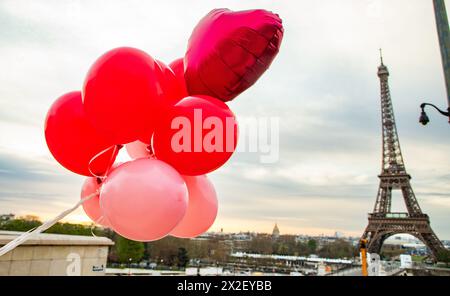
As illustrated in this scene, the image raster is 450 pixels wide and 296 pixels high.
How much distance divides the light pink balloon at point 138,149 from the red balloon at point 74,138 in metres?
0.23

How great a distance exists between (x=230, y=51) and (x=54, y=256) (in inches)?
204

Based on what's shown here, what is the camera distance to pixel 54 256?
5.25 m

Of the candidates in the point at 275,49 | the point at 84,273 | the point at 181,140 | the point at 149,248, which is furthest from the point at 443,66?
the point at 149,248

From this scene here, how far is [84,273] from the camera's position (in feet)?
19.7

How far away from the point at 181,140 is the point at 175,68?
0.69 metres

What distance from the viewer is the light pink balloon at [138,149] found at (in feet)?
6.65

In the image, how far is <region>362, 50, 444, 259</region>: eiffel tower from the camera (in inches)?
802

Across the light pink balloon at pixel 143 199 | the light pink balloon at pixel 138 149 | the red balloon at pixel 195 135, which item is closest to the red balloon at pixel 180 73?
the red balloon at pixel 195 135

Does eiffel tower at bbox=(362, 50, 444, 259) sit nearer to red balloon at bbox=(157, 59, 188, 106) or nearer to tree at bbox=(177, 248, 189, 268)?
tree at bbox=(177, 248, 189, 268)

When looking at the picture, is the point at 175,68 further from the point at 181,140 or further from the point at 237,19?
the point at 181,140

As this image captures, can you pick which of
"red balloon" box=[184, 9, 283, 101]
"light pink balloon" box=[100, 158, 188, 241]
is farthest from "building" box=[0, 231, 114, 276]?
"red balloon" box=[184, 9, 283, 101]

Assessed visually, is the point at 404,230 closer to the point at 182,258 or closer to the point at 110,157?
the point at 182,258

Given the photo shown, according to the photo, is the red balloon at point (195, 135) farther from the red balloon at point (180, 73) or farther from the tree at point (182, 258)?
the tree at point (182, 258)
